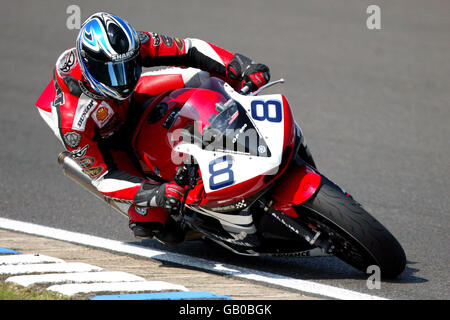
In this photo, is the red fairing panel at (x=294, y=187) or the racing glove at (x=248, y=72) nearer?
the red fairing panel at (x=294, y=187)

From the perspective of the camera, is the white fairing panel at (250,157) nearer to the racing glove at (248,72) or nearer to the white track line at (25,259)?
the racing glove at (248,72)

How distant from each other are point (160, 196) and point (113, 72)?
85 cm

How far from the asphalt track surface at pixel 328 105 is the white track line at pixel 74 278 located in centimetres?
97

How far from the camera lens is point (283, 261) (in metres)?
5.59

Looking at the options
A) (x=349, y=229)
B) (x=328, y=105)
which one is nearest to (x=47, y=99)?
(x=349, y=229)

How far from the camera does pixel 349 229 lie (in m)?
4.71

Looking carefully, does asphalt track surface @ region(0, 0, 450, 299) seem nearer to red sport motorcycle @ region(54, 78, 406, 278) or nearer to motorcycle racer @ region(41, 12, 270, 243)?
red sport motorcycle @ region(54, 78, 406, 278)

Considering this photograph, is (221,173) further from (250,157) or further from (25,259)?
(25,259)

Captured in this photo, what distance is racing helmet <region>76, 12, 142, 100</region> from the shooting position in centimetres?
501

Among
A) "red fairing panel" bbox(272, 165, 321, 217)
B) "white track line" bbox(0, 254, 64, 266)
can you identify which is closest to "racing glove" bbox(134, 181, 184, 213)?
"red fairing panel" bbox(272, 165, 321, 217)

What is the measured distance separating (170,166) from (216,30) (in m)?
8.70

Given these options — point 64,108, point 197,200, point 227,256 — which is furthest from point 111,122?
point 227,256

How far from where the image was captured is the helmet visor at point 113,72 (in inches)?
198

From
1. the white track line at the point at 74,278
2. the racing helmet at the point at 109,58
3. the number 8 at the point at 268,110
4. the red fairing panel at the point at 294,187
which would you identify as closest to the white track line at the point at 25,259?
the white track line at the point at 74,278
